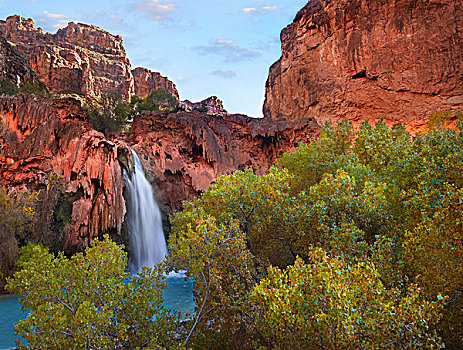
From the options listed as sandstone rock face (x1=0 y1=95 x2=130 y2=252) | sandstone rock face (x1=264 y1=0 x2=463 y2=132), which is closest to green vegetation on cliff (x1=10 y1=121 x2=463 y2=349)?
sandstone rock face (x1=0 y1=95 x2=130 y2=252)

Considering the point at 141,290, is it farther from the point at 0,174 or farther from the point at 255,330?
the point at 0,174

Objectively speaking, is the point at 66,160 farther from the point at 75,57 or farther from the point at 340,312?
the point at 75,57

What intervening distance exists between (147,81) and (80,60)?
3920 cm

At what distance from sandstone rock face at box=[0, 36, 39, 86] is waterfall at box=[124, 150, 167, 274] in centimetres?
2169

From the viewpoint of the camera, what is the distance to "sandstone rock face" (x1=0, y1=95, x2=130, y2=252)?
21672 millimetres

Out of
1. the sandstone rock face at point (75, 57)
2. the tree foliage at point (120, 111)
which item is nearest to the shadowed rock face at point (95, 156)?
the tree foliage at point (120, 111)

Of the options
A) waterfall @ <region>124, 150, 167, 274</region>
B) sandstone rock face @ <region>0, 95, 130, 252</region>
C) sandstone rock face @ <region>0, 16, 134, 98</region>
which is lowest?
waterfall @ <region>124, 150, 167, 274</region>

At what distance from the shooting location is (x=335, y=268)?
20.0ft

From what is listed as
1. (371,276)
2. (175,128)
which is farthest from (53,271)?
(175,128)

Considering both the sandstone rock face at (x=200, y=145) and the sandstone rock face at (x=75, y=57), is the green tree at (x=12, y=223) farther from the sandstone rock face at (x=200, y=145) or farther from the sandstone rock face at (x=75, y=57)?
the sandstone rock face at (x=75, y=57)

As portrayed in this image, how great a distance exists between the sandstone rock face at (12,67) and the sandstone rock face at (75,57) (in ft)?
116

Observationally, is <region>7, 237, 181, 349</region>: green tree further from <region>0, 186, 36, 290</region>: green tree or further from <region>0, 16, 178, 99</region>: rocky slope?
<region>0, 16, 178, 99</region>: rocky slope

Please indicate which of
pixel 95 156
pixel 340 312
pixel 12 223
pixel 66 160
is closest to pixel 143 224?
pixel 95 156

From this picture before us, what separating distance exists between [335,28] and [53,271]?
5491cm
